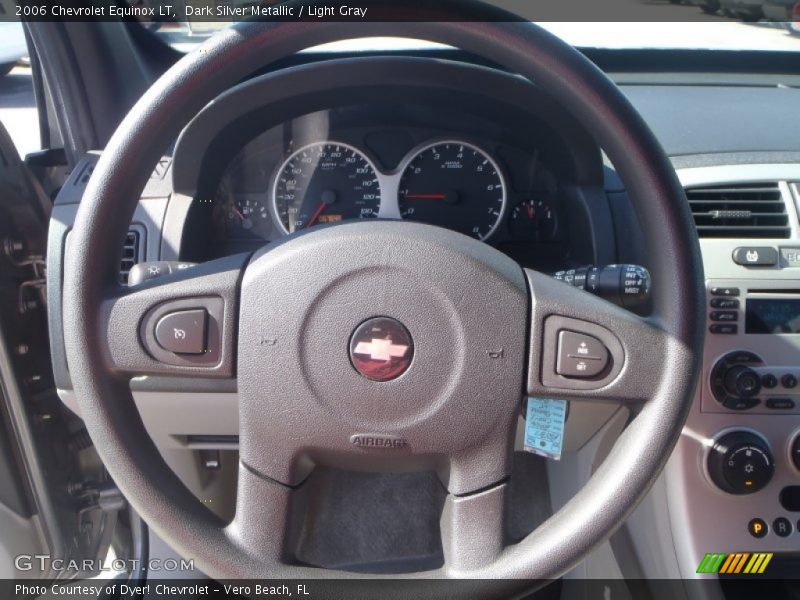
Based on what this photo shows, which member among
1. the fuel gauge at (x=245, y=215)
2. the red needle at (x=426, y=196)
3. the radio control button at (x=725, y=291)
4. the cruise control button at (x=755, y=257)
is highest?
the red needle at (x=426, y=196)

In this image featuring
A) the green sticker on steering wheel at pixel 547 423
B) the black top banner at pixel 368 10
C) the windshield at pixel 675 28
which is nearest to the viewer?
the black top banner at pixel 368 10

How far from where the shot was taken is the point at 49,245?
1.61 m

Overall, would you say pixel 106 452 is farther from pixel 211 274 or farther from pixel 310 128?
pixel 310 128

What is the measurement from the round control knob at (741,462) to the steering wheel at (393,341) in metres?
0.55

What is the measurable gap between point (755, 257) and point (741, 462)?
0.40m

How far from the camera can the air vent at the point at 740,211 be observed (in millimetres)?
1714

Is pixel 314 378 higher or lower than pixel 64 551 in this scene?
higher

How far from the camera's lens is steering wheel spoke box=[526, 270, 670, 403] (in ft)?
3.74

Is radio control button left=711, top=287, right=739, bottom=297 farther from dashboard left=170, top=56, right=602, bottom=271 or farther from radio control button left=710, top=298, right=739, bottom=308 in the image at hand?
dashboard left=170, top=56, right=602, bottom=271

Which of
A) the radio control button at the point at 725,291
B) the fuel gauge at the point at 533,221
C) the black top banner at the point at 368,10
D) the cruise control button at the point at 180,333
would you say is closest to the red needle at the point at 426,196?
the fuel gauge at the point at 533,221

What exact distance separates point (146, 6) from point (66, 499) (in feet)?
3.88

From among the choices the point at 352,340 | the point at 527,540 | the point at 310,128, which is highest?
the point at 310,128

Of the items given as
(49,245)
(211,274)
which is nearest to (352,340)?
(211,274)

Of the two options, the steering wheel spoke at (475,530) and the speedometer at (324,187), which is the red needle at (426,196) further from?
the steering wheel spoke at (475,530)
